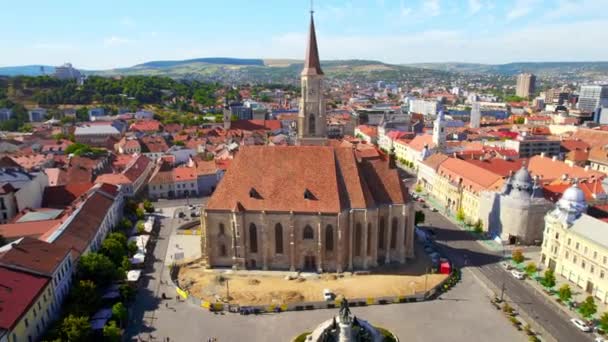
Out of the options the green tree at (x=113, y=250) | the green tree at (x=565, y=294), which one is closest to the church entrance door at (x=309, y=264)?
the green tree at (x=113, y=250)

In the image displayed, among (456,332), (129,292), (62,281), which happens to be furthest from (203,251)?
(456,332)

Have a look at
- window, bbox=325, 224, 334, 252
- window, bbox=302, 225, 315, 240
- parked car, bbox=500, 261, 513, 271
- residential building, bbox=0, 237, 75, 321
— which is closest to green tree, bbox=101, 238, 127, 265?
residential building, bbox=0, 237, 75, 321

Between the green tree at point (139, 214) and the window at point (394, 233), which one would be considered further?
the green tree at point (139, 214)

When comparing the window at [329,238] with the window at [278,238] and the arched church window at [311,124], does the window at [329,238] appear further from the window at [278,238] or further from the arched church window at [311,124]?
the arched church window at [311,124]

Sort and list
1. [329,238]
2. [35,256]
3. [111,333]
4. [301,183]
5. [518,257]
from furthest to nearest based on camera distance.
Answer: [518,257] → [301,183] → [329,238] → [35,256] → [111,333]

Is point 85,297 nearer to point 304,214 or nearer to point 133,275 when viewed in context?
point 133,275

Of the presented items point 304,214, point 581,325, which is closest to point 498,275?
point 581,325
